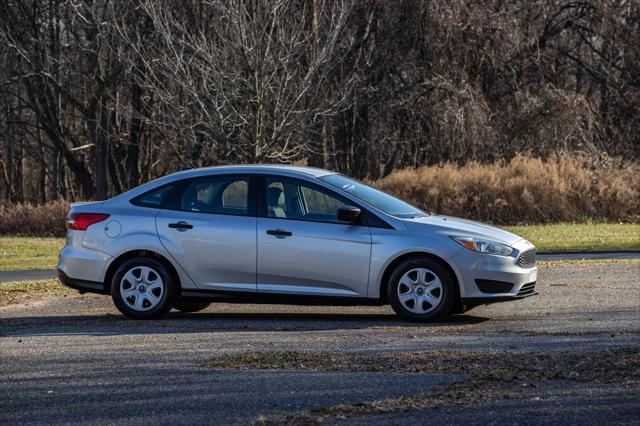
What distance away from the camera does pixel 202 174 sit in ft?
39.9

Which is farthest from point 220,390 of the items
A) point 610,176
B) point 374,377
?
point 610,176

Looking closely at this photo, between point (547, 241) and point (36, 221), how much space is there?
15188 mm

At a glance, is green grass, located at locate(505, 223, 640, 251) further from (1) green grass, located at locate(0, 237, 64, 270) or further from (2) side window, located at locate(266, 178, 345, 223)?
(2) side window, located at locate(266, 178, 345, 223)

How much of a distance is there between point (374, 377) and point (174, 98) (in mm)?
22634

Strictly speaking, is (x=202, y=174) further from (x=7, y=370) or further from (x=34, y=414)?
(x=34, y=414)

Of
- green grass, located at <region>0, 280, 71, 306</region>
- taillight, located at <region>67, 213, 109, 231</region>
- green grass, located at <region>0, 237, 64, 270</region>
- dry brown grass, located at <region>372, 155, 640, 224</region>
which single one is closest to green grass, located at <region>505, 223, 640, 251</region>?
dry brown grass, located at <region>372, 155, 640, 224</region>

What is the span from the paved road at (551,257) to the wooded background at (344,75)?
25.7ft

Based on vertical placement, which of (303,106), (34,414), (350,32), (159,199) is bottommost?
(34,414)

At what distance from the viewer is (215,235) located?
11742 millimetres

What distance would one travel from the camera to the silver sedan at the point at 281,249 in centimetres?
1138

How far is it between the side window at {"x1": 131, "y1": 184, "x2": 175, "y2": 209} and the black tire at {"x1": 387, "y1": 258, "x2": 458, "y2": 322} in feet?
8.27

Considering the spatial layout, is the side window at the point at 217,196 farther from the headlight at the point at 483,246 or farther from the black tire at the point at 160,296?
the headlight at the point at 483,246

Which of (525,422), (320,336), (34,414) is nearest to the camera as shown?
(525,422)

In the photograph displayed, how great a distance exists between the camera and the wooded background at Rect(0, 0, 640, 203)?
2775 cm
